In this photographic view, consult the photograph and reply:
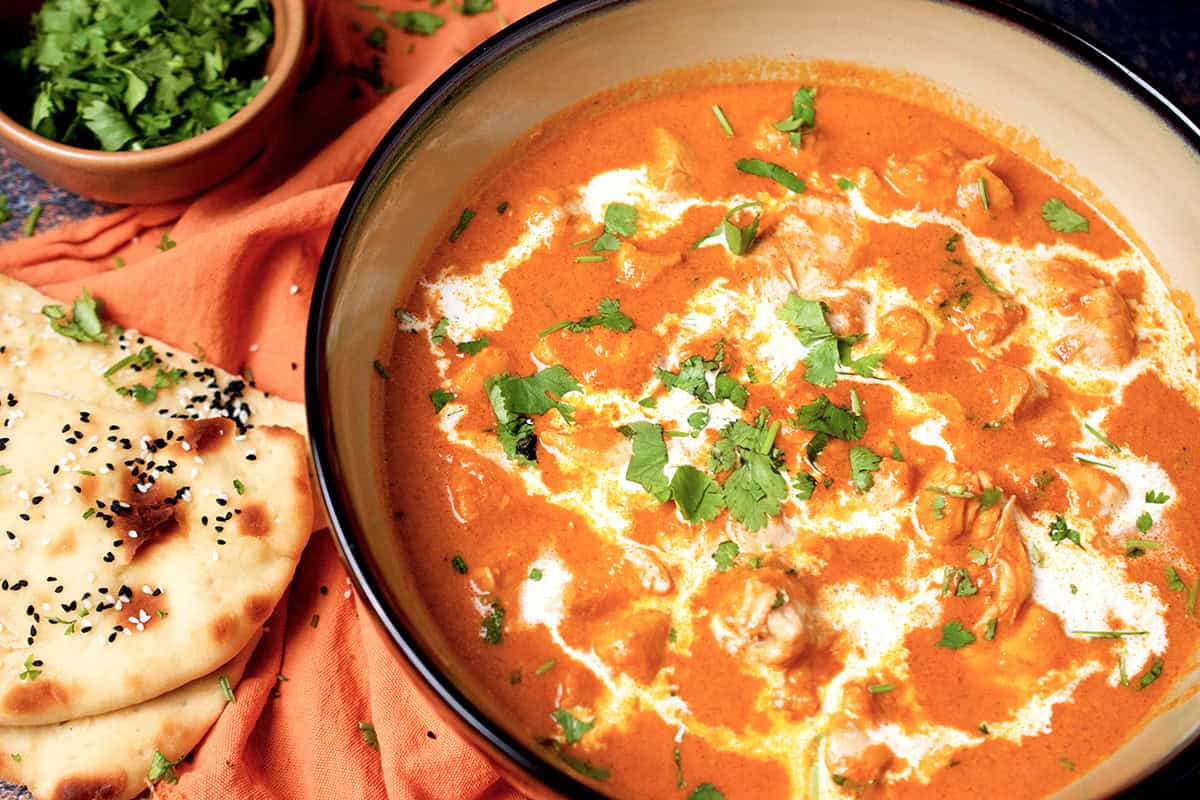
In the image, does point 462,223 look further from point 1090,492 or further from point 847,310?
point 1090,492

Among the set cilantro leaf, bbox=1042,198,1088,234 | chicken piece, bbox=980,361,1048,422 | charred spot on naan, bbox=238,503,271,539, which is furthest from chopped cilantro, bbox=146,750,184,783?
cilantro leaf, bbox=1042,198,1088,234

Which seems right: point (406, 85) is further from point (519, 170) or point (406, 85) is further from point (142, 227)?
point (142, 227)

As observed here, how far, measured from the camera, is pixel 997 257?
432cm

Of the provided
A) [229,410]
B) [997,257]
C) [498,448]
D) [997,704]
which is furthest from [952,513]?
[229,410]

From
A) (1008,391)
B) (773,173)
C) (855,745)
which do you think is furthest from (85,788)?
(1008,391)

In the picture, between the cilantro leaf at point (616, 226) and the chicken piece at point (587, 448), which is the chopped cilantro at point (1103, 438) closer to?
the chicken piece at point (587, 448)

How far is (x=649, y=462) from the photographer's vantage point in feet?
12.8

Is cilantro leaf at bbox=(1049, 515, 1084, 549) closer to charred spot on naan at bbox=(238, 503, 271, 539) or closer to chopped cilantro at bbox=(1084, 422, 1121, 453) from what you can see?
chopped cilantro at bbox=(1084, 422, 1121, 453)

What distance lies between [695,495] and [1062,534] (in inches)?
44.4

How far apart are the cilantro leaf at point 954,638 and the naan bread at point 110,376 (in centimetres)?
223

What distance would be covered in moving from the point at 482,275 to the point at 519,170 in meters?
0.47

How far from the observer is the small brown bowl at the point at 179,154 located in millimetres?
4461

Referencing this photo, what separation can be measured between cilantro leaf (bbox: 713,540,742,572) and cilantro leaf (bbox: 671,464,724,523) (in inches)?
3.7

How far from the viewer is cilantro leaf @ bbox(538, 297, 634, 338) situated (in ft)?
13.4
